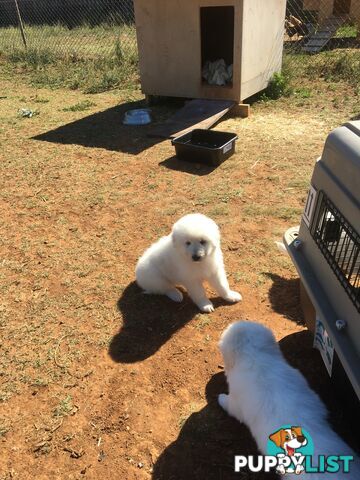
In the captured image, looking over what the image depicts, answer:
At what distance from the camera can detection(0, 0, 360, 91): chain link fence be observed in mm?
10047

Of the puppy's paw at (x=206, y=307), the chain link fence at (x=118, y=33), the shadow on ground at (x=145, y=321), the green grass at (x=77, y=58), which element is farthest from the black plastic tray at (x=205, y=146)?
the green grass at (x=77, y=58)

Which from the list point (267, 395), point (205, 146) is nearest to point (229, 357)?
point (267, 395)

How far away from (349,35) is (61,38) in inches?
368

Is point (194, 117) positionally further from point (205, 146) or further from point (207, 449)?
point (207, 449)

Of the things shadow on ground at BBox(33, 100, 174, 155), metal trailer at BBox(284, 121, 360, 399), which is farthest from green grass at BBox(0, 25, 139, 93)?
metal trailer at BBox(284, 121, 360, 399)

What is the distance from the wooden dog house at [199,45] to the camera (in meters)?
6.21

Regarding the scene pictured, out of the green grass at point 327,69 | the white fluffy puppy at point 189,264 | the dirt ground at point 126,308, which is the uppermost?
the white fluffy puppy at point 189,264

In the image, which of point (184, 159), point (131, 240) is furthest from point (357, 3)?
point (131, 240)

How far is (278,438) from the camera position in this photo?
1565 mm

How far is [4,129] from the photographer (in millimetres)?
6766

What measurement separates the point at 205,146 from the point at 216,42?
12.3 feet

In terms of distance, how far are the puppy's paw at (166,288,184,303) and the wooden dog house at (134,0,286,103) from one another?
4571 millimetres

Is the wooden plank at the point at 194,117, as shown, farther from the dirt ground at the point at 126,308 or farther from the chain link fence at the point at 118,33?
the chain link fence at the point at 118,33

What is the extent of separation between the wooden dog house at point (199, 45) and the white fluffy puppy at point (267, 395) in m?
5.46
